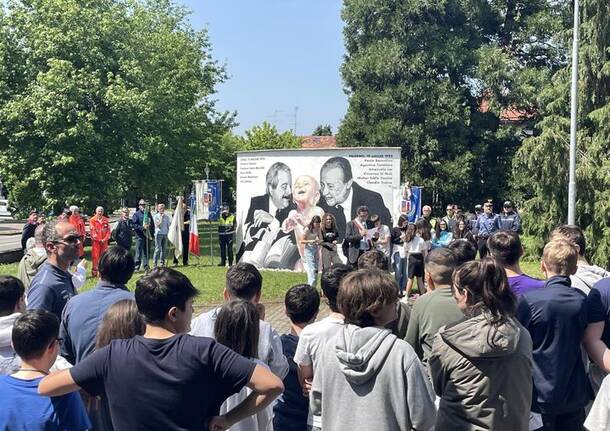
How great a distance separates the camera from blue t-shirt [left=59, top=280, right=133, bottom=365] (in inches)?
160

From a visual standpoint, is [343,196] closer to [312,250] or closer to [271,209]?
[271,209]

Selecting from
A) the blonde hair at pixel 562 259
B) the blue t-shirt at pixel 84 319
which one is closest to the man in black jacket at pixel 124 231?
the blue t-shirt at pixel 84 319

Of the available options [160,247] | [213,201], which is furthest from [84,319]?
[213,201]

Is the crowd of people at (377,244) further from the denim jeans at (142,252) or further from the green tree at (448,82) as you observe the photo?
the green tree at (448,82)

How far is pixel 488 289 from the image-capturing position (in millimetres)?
3328

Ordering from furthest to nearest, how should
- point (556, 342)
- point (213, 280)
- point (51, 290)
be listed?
point (213, 280), point (51, 290), point (556, 342)

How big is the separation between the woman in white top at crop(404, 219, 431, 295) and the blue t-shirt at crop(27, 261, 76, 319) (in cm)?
871

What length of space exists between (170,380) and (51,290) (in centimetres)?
242

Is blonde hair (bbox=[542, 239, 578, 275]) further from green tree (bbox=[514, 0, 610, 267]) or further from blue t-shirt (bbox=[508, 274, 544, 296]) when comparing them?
green tree (bbox=[514, 0, 610, 267])

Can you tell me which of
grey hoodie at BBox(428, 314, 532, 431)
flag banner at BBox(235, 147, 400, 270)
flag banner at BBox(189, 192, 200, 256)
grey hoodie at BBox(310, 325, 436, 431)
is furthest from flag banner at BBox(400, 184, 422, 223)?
grey hoodie at BBox(310, 325, 436, 431)

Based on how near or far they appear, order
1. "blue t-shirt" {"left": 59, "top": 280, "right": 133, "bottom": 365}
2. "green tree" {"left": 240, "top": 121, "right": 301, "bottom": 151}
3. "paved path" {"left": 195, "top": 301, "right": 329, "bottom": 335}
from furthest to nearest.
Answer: "green tree" {"left": 240, "top": 121, "right": 301, "bottom": 151} → "paved path" {"left": 195, "top": 301, "right": 329, "bottom": 335} → "blue t-shirt" {"left": 59, "top": 280, "right": 133, "bottom": 365}

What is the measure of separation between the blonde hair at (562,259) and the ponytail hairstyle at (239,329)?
2.03 m

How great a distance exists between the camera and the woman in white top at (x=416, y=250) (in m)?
12.6

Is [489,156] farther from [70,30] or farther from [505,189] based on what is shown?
[70,30]
